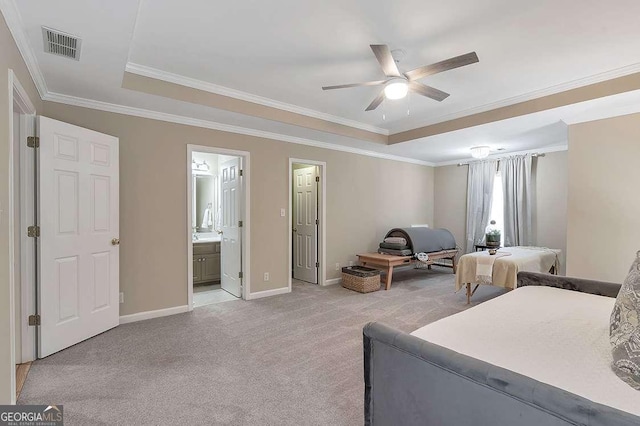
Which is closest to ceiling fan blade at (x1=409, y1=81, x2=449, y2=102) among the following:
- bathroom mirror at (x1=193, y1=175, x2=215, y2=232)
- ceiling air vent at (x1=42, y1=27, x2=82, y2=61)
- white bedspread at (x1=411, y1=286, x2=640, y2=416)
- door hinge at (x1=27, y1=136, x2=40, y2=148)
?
white bedspread at (x1=411, y1=286, x2=640, y2=416)

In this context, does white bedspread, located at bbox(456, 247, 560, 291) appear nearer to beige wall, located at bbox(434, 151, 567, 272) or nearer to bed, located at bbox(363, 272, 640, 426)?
beige wall, located at bbox(434, 151, 567, 272)

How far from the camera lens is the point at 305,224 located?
5.59 m

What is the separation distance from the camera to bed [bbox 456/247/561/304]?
386cm

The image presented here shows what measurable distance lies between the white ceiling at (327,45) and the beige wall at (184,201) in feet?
0.94

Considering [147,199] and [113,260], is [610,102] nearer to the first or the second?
[147,199]

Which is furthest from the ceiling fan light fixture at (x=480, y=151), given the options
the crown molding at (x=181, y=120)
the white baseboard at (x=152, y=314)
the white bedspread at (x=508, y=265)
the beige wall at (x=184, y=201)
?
the white baseboard at (x=152, y=314)

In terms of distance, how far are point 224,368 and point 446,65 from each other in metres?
2.92

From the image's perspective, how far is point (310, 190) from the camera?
17.9ft

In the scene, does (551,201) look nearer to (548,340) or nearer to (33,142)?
(548,340)

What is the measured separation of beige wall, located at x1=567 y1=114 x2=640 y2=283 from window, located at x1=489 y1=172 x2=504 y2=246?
2.49 meters

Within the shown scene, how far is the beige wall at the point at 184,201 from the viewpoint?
346 centimetres

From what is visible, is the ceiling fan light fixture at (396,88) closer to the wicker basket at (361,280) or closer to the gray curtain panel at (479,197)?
the wicker basket at (361,280)

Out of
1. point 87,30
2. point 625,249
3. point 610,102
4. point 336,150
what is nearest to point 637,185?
point 625,249

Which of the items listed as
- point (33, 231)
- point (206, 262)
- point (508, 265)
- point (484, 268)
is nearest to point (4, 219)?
point (33, 231)
